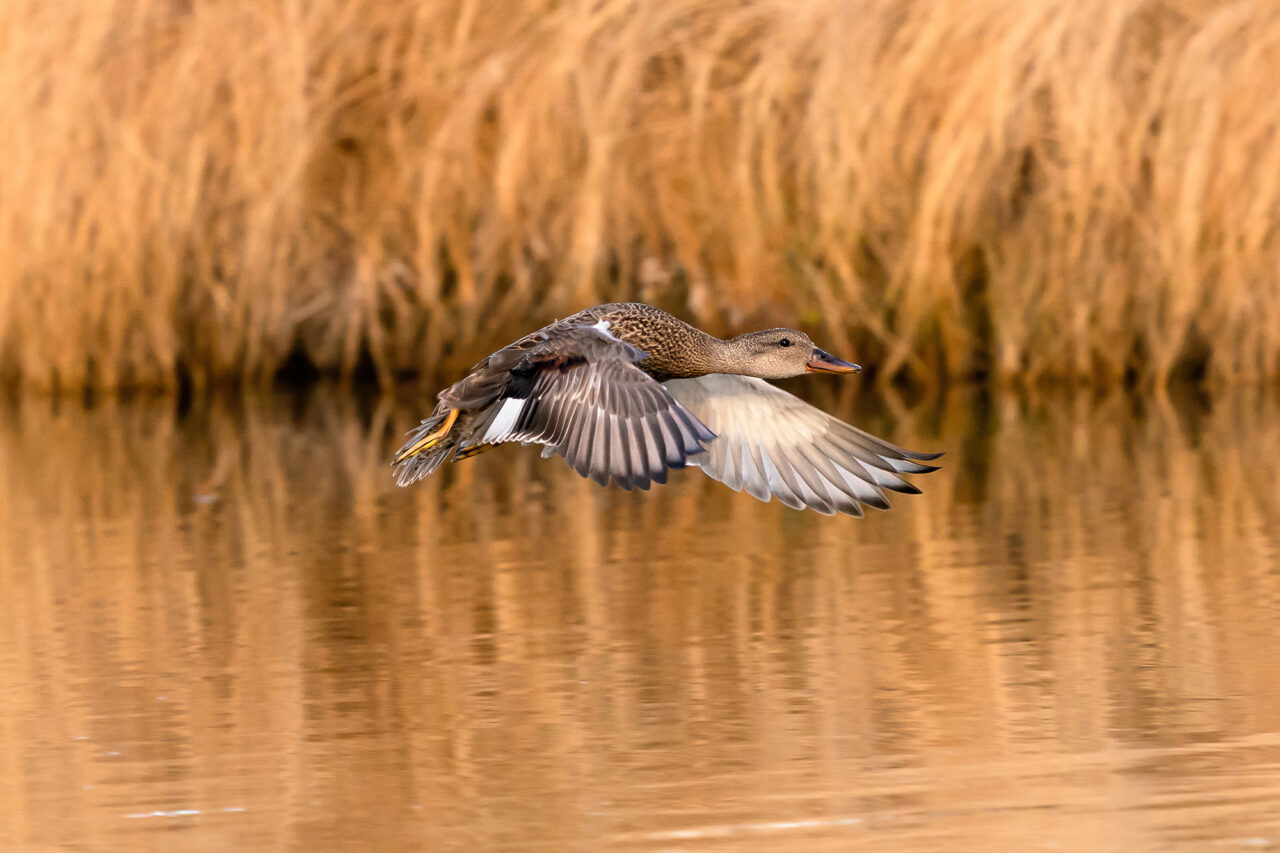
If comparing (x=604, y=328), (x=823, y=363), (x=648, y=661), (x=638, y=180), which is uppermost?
(x=638, y=180)

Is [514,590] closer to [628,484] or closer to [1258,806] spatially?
[628,484]

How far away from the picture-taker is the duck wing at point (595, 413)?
5395 millimetres

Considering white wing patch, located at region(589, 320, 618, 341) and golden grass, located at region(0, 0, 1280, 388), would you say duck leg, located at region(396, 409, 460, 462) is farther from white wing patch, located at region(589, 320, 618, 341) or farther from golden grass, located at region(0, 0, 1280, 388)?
golden grass, located at region(0, 0, 1280, 388)

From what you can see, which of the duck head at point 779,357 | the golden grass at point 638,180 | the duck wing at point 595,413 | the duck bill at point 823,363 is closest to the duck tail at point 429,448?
the duck wing at point 595,413

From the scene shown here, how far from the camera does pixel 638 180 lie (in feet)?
43.0

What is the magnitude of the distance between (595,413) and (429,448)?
3.00ft

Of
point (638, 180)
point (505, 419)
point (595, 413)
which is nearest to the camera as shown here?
point (595, 413)

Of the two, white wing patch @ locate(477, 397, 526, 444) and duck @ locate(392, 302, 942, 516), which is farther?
white wing patch @ locate(477, 397, 526, 444)

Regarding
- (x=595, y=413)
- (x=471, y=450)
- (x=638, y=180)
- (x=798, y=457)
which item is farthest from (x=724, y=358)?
(x=638, y=180)

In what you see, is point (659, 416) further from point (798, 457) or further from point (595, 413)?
point (798, 457)

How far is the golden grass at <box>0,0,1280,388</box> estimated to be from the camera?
12.2 m

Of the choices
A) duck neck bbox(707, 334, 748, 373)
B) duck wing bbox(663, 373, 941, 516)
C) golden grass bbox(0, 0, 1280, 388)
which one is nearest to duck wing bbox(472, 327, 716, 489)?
duck wing bbox(663, 373, 941, 516)

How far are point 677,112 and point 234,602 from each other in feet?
21.4

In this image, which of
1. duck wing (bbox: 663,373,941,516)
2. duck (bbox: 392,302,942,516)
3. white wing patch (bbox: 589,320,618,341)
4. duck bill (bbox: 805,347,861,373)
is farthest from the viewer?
duck bill (bbox: 805,347,861,373)
